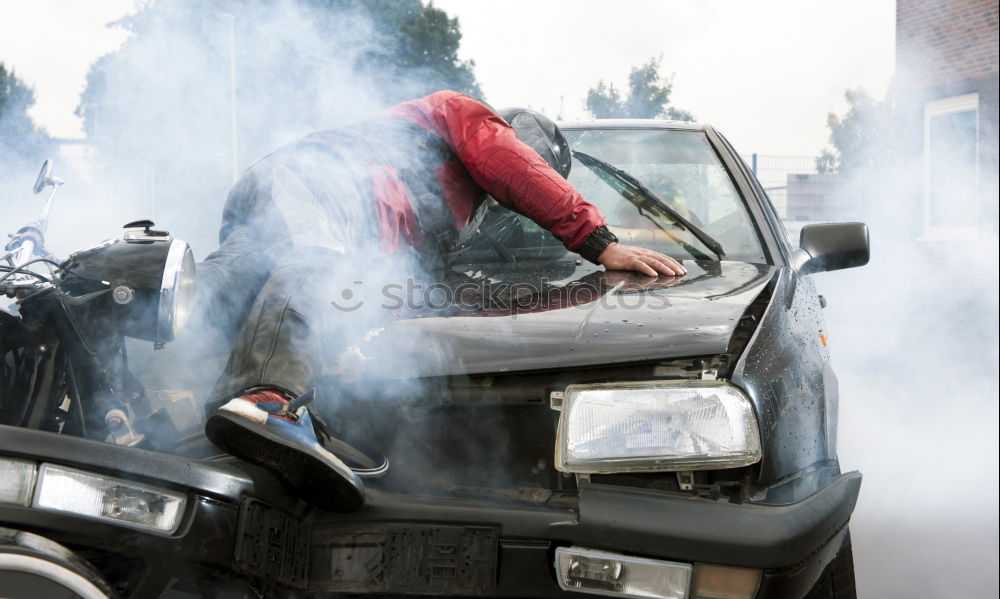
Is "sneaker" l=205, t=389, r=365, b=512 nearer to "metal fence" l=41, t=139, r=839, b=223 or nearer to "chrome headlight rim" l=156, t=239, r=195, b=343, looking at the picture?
"chrome headlight rim" l=156, t=239, r=195, b=343

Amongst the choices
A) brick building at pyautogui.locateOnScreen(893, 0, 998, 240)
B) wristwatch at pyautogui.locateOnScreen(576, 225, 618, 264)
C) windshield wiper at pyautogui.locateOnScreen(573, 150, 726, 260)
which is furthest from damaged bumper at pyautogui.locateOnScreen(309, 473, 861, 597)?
brick building at pyautogui.locateOnScreen(893, 0, 998, 240)

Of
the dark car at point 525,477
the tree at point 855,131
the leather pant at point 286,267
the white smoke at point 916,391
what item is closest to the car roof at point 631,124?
the leather pant at point 286,267

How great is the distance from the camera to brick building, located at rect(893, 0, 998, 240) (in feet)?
36.0

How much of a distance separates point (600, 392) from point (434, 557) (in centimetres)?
A: 43

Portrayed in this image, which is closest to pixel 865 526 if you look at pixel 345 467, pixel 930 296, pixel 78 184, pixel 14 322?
pixel 345 467

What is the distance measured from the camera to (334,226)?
222 cm

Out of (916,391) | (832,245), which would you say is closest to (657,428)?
(832,245)

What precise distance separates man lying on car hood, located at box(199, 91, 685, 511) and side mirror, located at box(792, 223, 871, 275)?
0.63m

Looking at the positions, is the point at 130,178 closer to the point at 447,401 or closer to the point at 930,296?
the point at 447,401

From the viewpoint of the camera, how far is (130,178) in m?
4.30

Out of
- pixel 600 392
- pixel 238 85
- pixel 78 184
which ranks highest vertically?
pixel 238 85

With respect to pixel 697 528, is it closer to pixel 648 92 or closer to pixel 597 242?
pixel 597 242

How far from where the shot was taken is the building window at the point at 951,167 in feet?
37.4

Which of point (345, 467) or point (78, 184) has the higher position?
point (78, 184)
